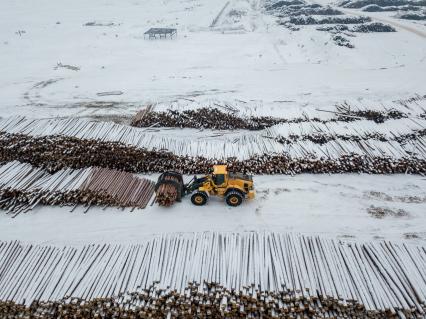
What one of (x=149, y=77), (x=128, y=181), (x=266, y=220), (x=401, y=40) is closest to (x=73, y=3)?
(x=149, y=77)

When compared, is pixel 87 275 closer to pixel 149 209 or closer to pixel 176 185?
pixel 149 209

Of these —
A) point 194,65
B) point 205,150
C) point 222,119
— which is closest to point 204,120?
point 222,119

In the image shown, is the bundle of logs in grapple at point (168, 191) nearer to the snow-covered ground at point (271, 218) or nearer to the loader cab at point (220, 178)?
the snow-covered ground at point (271, 218)

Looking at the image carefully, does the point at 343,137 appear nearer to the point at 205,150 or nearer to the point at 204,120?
the point at 205,150

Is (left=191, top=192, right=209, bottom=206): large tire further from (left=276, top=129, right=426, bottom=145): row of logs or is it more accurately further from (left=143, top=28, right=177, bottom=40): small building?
(left=143, top=28, right=177, bottom=40): small building

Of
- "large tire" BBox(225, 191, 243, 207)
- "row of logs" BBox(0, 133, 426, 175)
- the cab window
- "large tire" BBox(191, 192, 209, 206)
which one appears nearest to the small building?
"row of logs" BBox(0, 133, 426, 175)

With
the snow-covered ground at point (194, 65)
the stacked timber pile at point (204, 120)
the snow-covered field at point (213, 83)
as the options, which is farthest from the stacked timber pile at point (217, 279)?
the snow-covered ground at point (194, 65)
